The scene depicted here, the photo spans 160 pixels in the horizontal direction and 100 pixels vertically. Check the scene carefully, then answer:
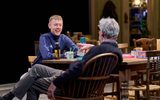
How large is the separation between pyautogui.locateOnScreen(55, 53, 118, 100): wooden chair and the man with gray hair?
0.06 m

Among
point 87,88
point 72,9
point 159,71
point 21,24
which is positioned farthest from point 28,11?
point 87,88

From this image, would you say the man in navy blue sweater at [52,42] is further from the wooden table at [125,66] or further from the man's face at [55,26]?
the wooden table at [125,66]

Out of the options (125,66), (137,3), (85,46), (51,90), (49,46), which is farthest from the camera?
(137,3)

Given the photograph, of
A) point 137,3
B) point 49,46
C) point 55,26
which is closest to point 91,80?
point 49,46

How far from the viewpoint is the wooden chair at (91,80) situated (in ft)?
12.0

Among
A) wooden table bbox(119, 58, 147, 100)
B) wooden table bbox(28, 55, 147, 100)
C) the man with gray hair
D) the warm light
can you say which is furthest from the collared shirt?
the warm light

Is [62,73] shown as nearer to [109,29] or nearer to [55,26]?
[109,29]

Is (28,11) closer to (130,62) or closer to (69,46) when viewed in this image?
(69,46)

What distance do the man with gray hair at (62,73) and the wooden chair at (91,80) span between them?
0.19 feet

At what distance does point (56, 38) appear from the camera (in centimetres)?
495

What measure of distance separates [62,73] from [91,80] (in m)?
0.34

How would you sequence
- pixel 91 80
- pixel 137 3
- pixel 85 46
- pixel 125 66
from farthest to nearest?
pixel 137 3
pixel 85 46
pixel 125 66
pixel 91 80

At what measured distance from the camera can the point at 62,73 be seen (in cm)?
390

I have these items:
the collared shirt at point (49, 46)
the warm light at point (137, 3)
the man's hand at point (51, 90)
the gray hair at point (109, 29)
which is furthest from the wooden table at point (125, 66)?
the warm light at point (137, 3)
